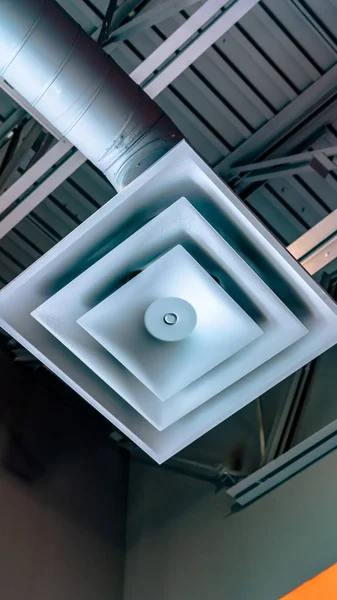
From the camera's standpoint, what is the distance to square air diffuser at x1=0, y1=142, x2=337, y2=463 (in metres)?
2.60

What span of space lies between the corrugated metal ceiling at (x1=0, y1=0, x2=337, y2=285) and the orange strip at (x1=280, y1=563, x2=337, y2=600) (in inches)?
136

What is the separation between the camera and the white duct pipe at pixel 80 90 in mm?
2809

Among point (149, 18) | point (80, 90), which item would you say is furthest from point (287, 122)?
point (80, 90)

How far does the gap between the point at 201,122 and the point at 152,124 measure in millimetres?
2748

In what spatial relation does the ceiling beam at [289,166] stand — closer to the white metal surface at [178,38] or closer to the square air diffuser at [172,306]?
the white metal surface at [178,38]

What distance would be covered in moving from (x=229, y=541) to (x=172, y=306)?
8.65 feet

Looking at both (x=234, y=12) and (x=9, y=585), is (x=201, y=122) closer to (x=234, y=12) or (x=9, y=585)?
(x=234, y=12)

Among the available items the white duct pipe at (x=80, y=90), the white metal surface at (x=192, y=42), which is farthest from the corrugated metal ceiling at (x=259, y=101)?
the white duct pipe at (x=80, y=90)

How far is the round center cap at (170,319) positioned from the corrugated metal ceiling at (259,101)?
3181 millimetres

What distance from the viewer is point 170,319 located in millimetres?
2721

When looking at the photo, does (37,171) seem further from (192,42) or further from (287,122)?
(287,122)

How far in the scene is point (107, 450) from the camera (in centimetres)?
653

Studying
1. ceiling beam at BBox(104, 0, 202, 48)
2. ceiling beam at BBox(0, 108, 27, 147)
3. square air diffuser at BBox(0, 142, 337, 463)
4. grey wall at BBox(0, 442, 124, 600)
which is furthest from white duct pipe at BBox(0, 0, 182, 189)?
grey wall at BBox(0, 442, 124, 600)

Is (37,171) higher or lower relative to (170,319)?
higher
